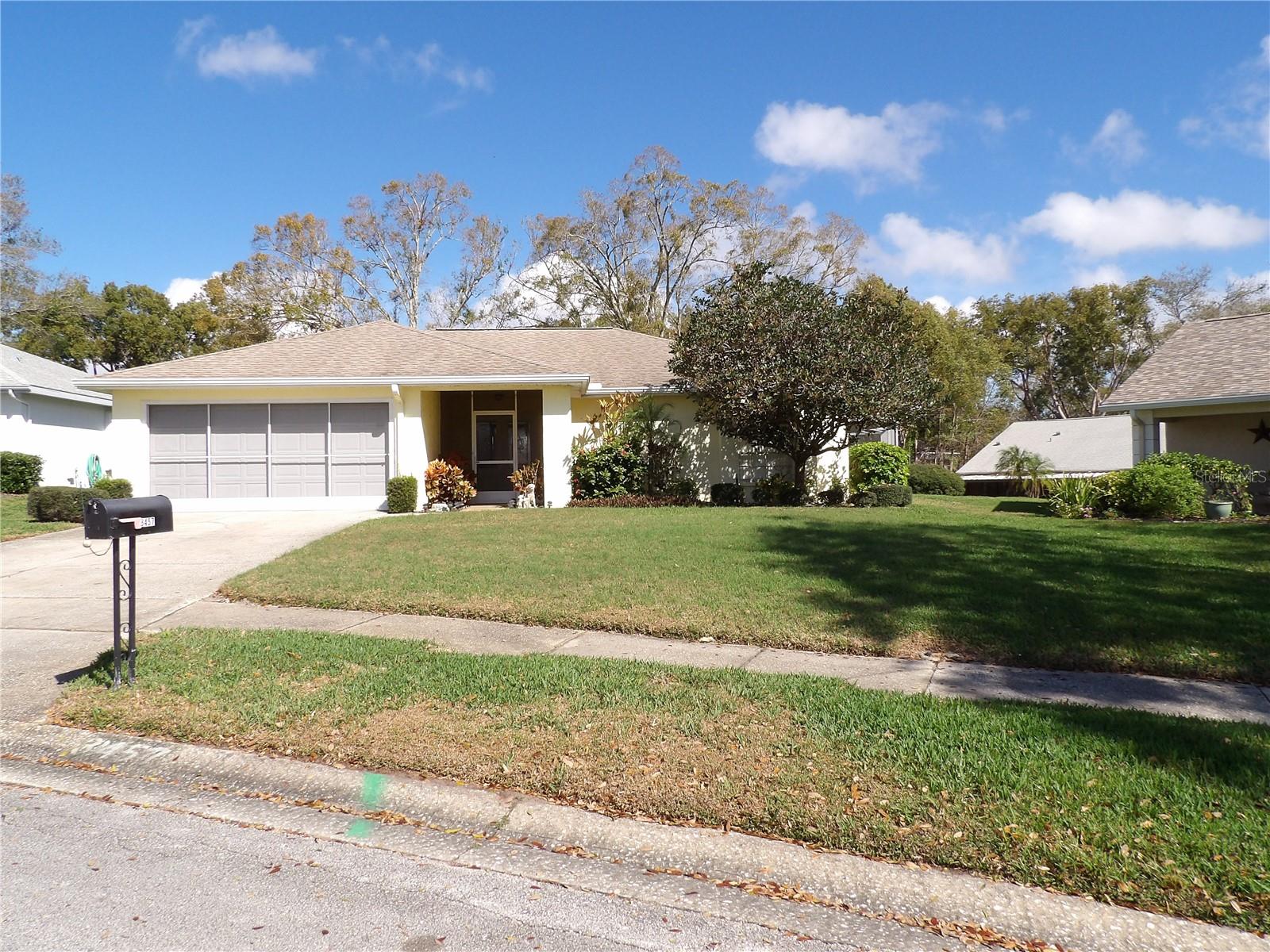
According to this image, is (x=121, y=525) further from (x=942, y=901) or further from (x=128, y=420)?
(x=128, y=420)

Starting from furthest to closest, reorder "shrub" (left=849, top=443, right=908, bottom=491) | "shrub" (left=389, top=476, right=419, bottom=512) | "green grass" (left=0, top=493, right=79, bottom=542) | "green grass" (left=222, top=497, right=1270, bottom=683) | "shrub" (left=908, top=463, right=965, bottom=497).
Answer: "shrub" (left=908, top=463, right=965, bottom=497)
"shrub" (left=849, top=443, right=908, bottom=491)
"shrub" (left=389, top=476, right=419, bottom=512)
"green grass" (left=0, top=493, right=79, bottom=542)
"green grass" (left=222, top=497, right=1270, bottom=683)

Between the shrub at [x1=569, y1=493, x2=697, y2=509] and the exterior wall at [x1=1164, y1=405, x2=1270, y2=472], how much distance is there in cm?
1173

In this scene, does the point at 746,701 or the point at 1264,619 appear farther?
the point at 1264,619

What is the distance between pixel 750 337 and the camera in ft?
53.7

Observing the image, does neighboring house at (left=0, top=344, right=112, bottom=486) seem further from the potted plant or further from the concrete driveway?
the potted plant

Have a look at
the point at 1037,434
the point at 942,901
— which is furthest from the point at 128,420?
the point at 1037,434

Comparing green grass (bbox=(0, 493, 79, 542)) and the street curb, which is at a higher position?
green grass (bbox=(0, 493, 79, 542))

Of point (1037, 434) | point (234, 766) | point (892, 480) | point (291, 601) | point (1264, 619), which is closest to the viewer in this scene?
point (234, 766)

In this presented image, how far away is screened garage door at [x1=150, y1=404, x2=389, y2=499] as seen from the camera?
16844 mm

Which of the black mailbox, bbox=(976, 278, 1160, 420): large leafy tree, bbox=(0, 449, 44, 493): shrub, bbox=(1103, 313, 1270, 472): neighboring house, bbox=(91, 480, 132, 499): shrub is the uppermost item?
bbox=(976, 278, 1160, 420): large leafy tree

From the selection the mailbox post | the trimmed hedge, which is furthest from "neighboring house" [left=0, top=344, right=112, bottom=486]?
the mailbox post

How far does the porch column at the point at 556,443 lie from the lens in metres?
17.4

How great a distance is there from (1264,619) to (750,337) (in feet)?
35.6

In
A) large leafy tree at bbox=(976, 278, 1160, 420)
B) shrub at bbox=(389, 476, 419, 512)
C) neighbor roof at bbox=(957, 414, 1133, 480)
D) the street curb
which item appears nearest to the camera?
the street curb
